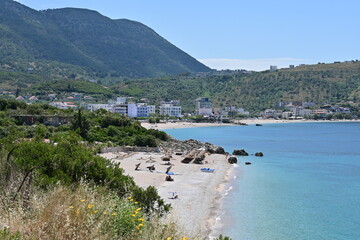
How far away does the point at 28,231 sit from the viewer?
6.91 m

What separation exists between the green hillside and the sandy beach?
13055cm

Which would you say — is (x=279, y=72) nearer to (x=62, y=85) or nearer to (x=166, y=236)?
(x=62, y=85)

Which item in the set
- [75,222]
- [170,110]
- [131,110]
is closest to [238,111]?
[170,110]

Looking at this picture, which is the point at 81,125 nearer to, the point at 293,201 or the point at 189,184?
the point at 189,184

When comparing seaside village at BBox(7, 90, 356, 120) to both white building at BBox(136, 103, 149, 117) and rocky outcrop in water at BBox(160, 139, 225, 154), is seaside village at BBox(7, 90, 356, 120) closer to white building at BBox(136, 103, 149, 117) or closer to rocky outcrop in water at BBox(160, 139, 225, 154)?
white building at BBox(136, 103, 149, 117)

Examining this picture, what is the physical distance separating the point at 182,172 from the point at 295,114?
141m

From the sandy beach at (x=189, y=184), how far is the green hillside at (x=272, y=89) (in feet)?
428

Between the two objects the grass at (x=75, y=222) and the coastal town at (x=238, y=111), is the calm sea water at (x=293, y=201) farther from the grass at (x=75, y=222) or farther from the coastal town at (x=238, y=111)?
the coastal town at (x=238, y=111)

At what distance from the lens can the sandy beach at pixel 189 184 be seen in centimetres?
2036

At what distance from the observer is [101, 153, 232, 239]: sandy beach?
20359mm

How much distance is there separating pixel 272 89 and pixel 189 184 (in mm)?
161947

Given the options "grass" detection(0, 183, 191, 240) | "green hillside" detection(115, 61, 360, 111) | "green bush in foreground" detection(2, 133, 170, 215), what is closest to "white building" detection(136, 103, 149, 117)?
"green hillside" detection(115, 61, 360, 111)

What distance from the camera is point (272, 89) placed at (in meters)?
185

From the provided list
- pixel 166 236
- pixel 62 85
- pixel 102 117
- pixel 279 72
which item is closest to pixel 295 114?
pixel 279 72
